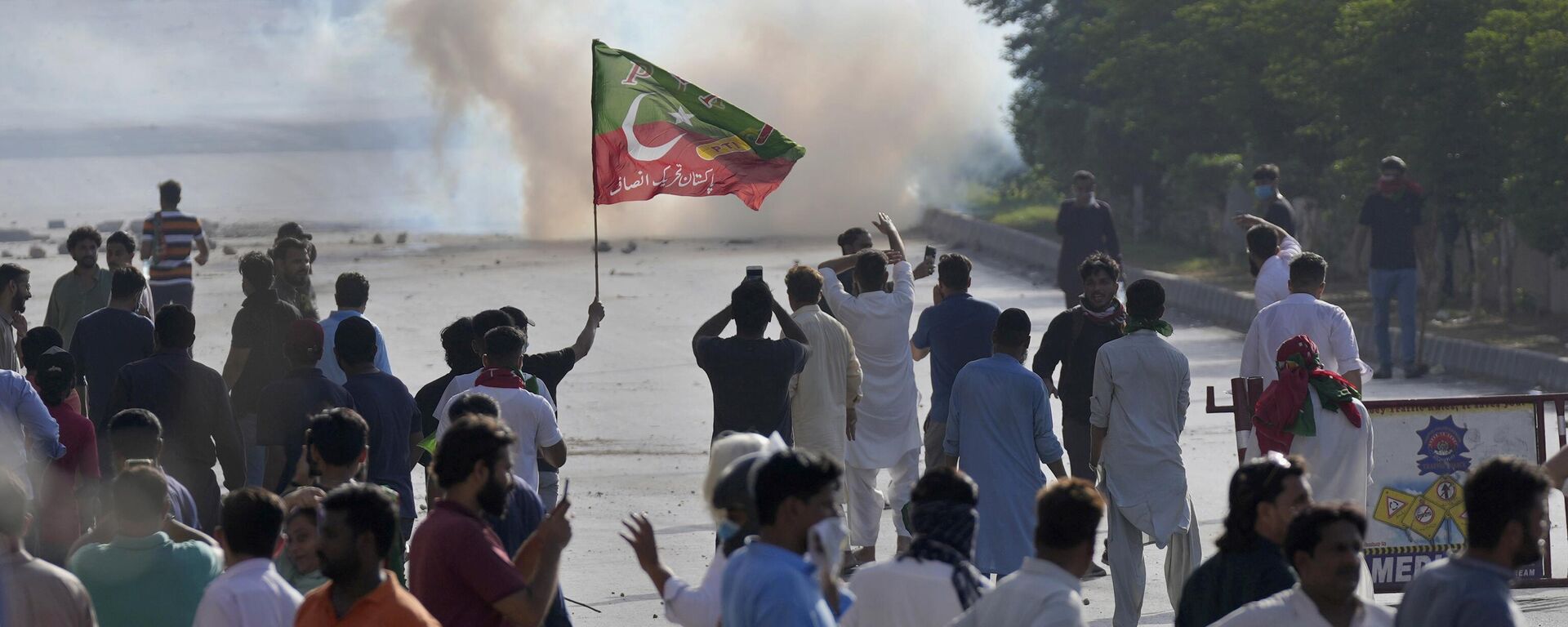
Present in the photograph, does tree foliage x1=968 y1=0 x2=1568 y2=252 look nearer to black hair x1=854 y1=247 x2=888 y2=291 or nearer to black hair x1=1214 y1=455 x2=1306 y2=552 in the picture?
black hair x1=854 y1=247 x2=888 y2=291

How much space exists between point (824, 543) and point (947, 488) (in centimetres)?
75

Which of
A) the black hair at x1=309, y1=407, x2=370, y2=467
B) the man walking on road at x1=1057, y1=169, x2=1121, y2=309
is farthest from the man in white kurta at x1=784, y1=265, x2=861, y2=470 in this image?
the man walking on road at x1=1057, y1=169, x2=1121, y2=309

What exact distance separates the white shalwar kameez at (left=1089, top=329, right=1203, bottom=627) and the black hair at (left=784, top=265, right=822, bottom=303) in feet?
5.15

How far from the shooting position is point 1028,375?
7.74m

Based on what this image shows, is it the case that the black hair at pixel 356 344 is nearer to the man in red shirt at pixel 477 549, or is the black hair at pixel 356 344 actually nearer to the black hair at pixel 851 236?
the man in red shirt at pixel 477 549

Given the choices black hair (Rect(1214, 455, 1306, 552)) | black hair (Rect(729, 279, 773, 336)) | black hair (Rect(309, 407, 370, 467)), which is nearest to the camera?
black hair (Rect(1214, 455, 1306, 552))

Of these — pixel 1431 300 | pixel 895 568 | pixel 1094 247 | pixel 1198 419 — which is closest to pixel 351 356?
pixel 895 568

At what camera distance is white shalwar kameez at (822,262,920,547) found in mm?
9305

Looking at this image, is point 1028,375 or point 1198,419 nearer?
point 1028,375

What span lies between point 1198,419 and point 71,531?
29.0 ft

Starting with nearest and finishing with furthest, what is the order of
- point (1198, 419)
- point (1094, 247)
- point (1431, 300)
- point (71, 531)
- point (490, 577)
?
point (490, 577) < point (71, 531) < point (1198, 419) < point (1094, 247) < point (1431, 300)

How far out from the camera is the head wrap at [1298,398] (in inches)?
288

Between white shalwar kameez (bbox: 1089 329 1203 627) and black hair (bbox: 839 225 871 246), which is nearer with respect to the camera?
white shalwar kameez (bbox: 1089 329 1203 627)

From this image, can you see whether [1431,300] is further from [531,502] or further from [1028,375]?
[531,502]
